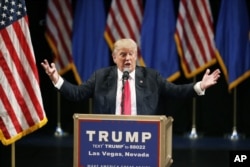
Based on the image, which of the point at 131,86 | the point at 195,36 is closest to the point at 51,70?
the point at 131,86

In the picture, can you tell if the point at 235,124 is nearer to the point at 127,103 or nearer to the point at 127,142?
the point at 127,103

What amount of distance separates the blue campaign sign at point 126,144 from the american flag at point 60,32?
5.54m

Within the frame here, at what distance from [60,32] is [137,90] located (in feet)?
16.5

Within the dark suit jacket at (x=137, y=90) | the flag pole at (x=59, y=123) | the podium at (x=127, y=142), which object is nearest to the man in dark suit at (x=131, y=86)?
the dark suit jacket at (x=137, y=90)

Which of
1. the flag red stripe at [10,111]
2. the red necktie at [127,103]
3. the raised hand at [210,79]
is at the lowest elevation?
the flag red stripe at [10,111]

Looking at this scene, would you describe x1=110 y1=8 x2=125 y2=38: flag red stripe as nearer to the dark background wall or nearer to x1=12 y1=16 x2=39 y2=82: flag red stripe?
the dark background wall

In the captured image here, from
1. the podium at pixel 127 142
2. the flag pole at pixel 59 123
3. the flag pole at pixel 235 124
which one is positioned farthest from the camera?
the flag pole at pixel 59 123

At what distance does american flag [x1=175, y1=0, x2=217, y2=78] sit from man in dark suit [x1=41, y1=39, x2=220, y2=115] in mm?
4478

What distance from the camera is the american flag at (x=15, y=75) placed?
5.37 meters

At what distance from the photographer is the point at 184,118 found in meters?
9.55

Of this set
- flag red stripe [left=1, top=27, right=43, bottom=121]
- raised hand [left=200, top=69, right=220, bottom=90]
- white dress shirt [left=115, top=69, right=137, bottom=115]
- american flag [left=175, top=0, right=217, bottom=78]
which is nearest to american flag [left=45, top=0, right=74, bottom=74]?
american flag [left=175, top=0, right=217, bottom=78]

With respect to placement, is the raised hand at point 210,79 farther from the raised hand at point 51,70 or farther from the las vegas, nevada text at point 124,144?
the raised hand at point 51,70

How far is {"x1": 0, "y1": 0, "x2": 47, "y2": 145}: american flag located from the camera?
17.6 feet

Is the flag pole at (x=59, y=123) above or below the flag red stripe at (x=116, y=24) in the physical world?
below
